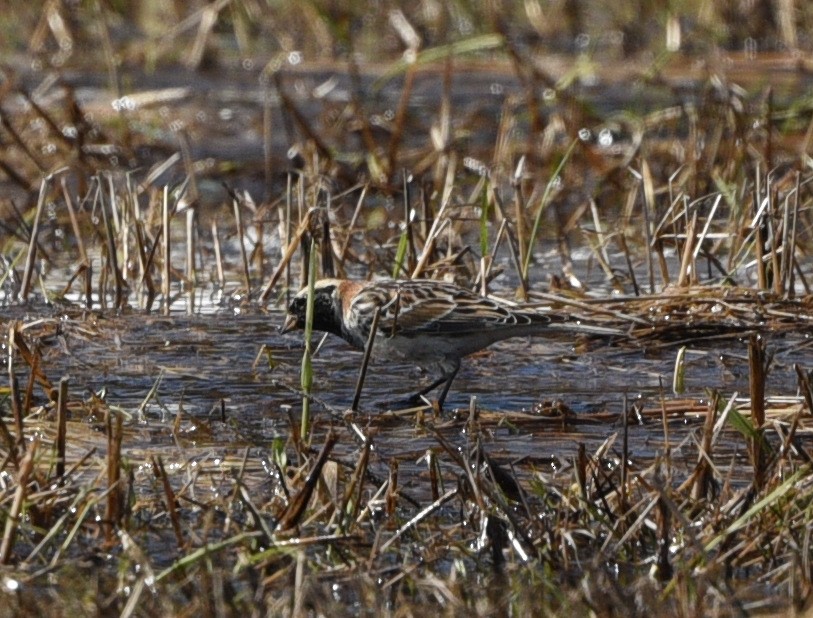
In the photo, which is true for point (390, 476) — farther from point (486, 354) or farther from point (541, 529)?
point (486, 354)

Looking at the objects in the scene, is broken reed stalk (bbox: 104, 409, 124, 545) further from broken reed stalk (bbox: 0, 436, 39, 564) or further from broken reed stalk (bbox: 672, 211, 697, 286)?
broken reed stalk (bbox: 672, 211, 697, 286)

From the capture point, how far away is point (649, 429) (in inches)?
259

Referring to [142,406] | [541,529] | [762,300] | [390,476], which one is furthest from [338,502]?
[762,300]

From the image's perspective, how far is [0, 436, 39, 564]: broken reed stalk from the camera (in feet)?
16.1

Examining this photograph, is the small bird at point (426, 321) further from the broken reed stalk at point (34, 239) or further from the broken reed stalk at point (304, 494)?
the broken reed stalk at point (304, 494)

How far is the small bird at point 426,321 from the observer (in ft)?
23.8

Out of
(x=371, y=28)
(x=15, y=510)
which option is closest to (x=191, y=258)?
(x=15, y=510)

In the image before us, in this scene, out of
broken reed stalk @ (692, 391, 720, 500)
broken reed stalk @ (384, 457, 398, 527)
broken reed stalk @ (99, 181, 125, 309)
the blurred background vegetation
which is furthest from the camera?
the blurred background vegetation

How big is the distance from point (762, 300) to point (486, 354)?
138cm

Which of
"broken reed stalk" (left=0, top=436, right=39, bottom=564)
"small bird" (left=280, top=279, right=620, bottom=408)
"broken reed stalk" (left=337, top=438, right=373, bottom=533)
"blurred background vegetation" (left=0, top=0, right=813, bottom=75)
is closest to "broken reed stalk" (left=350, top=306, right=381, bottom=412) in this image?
"small bird" (left=280, top=279, right=620, bottom=408)

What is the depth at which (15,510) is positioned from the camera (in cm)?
494

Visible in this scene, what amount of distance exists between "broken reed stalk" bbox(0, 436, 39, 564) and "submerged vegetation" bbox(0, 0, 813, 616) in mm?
15

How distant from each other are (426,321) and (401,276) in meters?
1.94

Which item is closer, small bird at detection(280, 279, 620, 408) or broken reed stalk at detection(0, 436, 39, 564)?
broken reed stalk at detection(0, 436, 39, 564)
